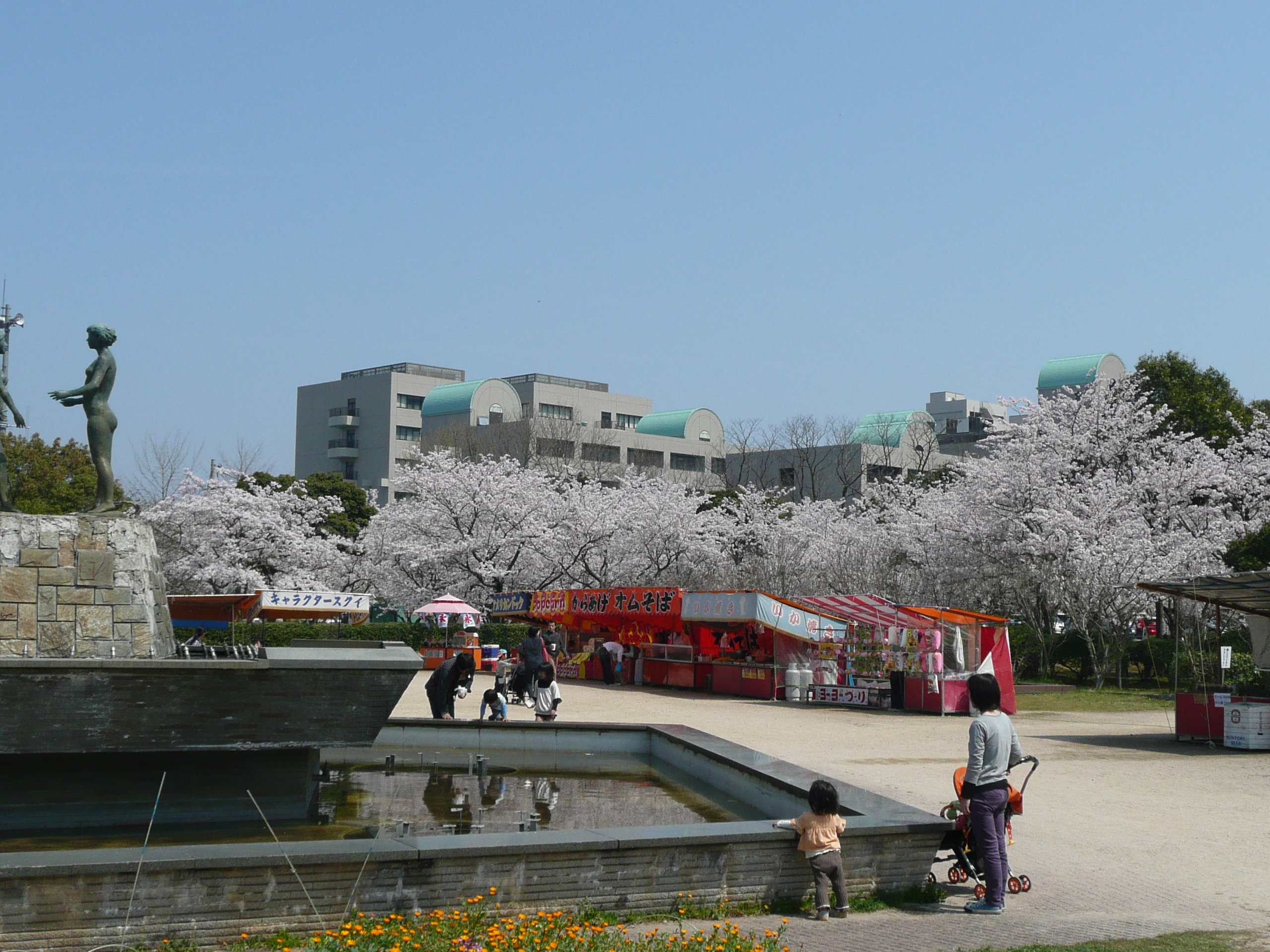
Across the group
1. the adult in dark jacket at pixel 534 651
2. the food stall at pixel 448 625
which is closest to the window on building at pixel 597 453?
the food stall at pixel 448 625

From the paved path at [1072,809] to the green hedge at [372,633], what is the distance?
12977 mm

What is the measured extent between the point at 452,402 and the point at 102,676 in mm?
73079

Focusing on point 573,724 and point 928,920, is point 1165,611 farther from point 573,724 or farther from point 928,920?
point 928,920

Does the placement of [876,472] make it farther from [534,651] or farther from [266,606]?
[534,651]

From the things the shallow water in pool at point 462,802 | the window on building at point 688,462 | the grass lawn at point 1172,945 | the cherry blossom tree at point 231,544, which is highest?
the window on building at point 688,462

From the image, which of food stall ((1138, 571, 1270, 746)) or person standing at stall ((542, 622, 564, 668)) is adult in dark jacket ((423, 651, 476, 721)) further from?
person standing at stall ((542, 622, 564, 668))

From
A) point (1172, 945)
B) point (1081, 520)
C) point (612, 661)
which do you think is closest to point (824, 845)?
point (1172, 945)

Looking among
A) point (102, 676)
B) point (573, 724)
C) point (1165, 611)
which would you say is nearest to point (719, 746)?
point (573, 724)

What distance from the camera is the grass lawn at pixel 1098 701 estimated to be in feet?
83.6

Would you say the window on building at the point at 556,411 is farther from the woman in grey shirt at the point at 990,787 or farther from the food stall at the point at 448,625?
the woman in grey shirt at the point at 990,787

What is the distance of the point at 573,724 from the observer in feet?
51.2

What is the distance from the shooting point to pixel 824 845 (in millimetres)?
7898

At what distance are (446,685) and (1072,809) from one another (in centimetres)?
900

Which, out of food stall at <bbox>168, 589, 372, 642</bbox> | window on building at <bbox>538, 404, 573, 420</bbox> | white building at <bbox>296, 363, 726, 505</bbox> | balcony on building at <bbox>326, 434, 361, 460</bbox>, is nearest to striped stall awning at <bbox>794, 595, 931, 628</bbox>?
food stall at <bbox>168, 589, 372, 642</bbox>
